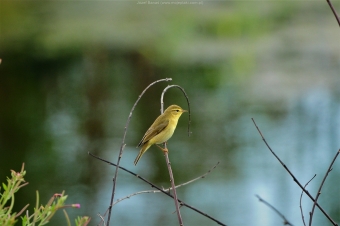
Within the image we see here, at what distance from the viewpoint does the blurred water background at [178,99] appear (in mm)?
6293

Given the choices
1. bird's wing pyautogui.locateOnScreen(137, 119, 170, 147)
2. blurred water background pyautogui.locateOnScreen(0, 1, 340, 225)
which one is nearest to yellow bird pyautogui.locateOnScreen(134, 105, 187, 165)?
bird's wing pyautogui.locateOnScreen(137, 119, 170, 147)

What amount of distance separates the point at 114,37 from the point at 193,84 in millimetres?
3009

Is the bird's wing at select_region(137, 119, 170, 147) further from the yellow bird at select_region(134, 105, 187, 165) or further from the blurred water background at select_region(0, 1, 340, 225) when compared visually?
the blurred water background at select_region(0, 1, 340, 225)

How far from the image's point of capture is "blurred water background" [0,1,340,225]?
20.6 ft

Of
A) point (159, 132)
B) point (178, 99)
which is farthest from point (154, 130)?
point (178, 99)

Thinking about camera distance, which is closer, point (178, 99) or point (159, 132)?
point (159, 132)

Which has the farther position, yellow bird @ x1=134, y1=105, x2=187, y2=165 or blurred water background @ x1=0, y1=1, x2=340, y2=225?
blurred water background @ x1=0, y1=1, x2=340, y2=225

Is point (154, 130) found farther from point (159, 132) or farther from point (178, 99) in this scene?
point (178, 99)

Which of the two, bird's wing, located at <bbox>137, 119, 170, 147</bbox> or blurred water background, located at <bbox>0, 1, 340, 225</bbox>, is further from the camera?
blurred water background, located at <bbox>0, 1, 340, 225</bbox>

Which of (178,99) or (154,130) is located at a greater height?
(154,130)

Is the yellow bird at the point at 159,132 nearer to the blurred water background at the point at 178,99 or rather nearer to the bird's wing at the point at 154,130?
the bird's wing at the point at 154,130

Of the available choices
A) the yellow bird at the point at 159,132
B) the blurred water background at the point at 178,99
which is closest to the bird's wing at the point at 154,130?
the yellow bird at the point at 159,132

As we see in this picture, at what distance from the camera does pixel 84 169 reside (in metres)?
6.89

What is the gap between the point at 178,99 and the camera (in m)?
8.00
